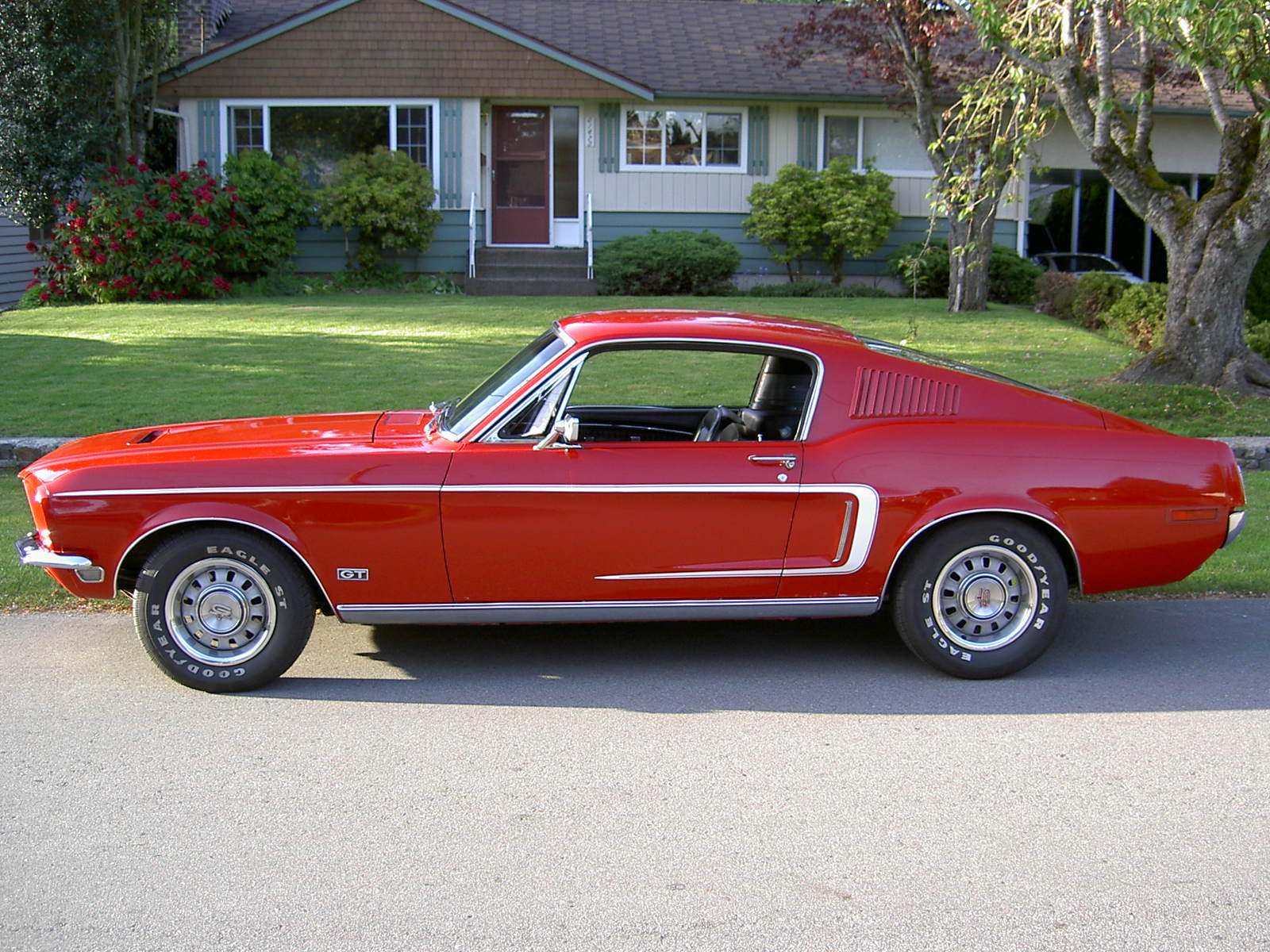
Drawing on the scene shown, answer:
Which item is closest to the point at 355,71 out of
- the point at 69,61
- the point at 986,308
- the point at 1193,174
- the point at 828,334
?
the point at 69,61

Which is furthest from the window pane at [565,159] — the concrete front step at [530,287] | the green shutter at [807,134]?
the green shutter at [807,134]

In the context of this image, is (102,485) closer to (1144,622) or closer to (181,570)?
(181,570)

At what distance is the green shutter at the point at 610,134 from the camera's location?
75.2 feet

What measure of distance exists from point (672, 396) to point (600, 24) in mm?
16661

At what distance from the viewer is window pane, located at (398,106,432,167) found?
2245cm

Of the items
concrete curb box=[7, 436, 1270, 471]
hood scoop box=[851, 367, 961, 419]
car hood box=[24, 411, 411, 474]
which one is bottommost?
concrete curb box=[7, 436, 1270, 471]

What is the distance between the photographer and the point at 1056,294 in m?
19.2

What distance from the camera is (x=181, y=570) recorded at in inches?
208

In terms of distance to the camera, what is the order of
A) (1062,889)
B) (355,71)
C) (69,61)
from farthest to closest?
(355,71)
(69,61)
(1062,889)

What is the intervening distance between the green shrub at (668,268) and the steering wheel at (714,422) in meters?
14.4

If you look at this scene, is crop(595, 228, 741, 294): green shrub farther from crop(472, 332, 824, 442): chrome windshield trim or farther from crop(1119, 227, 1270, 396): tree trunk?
crop(472, 332, 824, 442): chrome windshield trim

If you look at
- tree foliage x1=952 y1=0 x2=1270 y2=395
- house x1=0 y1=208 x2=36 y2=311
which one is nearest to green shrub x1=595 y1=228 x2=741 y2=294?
tree foliage x1=952 y1=0 x2=1270 y2=395

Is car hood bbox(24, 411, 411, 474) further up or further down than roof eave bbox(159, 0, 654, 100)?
further down

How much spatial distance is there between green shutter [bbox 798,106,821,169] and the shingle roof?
479 mm
